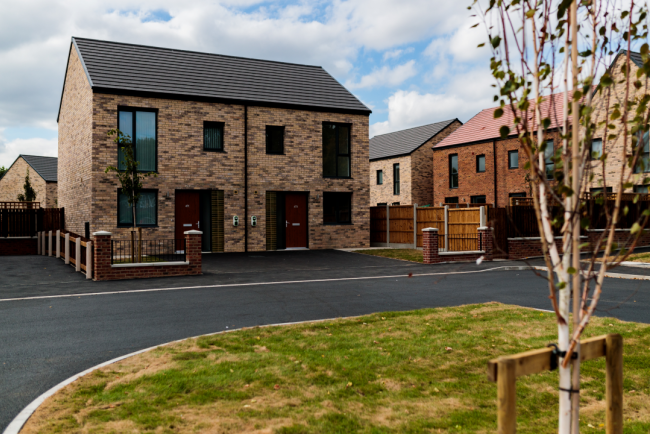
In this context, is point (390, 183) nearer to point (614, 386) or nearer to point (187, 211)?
point (187, 211)

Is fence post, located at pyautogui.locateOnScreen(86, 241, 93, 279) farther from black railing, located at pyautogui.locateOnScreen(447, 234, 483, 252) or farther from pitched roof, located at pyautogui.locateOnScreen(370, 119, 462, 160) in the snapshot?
pitched roof, located at pyautogui.locateOnScreen(370, 119, 462, 160)

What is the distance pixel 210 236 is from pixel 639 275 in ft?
51.5

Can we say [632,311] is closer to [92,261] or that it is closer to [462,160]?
[92,261]

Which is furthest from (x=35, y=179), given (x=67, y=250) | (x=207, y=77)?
(x=67, y=250)

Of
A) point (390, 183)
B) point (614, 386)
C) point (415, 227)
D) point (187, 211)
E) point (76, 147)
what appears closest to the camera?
point (614, 386)

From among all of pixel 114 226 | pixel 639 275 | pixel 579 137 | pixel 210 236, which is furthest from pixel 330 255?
pixel 579 137

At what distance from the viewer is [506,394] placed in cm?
251

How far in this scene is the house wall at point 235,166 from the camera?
1995 cm

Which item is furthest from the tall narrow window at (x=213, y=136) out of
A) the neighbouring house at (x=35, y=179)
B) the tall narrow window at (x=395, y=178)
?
the neighbouring house at (x=35, y=179)

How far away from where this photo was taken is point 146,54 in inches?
913

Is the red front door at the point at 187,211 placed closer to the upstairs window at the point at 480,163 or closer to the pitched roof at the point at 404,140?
the upstairs window at the point at 480,163

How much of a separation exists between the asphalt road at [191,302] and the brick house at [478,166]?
15342 millimetres

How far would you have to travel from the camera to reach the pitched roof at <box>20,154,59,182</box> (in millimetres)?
42625

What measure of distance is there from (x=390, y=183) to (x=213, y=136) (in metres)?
20.4
